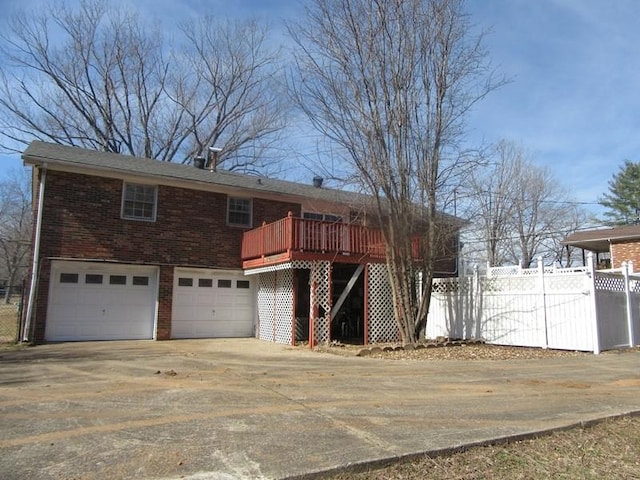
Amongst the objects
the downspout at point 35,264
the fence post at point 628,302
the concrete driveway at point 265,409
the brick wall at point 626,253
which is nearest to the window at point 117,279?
the downspout at point 35,264

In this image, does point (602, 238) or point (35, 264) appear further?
point (602, 238)

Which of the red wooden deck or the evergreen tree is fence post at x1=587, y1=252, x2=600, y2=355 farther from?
the evergreen tree

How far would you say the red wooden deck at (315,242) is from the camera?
46.0 feet

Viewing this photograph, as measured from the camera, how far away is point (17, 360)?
10414 mm

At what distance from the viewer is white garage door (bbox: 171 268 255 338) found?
1598cm

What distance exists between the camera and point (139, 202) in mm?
15523

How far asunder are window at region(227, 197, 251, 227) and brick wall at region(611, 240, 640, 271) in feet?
56.5

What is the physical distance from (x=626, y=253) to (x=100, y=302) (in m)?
22.0

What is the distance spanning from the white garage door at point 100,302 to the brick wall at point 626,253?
66.5 feet

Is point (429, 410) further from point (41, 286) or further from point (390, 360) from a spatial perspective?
point (41, 286)

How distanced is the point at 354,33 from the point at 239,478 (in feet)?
36.7

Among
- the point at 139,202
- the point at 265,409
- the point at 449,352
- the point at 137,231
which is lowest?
the point at 265,409

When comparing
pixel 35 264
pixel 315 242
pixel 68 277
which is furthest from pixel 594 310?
pixel 35 264

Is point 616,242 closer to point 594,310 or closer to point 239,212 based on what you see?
point 594,310
